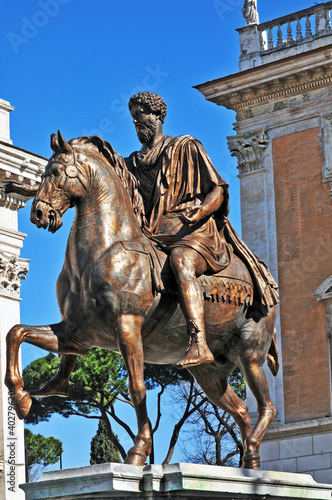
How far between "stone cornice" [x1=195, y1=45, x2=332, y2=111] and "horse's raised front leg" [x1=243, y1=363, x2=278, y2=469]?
16.2 metres

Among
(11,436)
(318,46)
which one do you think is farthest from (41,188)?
(318,46)

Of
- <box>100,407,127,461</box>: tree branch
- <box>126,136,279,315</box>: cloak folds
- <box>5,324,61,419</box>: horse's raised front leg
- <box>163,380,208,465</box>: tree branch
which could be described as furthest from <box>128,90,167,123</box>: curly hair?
<box>163,380,208,465</box>: tree branch

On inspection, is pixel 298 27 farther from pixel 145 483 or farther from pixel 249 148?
pixel 145 483

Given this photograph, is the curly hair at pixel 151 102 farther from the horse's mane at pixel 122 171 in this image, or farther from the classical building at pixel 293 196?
the classical building at pixel 293 196

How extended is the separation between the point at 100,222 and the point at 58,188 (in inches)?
14.9

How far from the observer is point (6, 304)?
23.6 meters

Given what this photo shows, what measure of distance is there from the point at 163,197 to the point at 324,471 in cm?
1550

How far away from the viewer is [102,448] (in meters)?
33.0

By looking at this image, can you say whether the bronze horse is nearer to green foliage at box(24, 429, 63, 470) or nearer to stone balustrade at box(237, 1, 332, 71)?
stone balustrade at box(237, 1, 332, 71)

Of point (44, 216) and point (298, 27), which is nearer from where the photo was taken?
point (44, 216)

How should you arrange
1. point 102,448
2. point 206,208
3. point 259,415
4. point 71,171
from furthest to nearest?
1. point 102,448
2. point 259,415
3. point 206,208
4. point 71,171

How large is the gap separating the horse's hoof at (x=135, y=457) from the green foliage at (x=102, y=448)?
25694 mm

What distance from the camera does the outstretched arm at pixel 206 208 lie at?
813 centimetres

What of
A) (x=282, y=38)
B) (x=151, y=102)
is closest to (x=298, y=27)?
(x=282, y=38)
